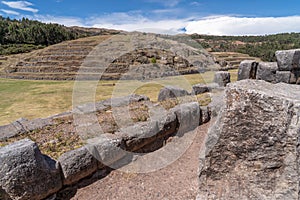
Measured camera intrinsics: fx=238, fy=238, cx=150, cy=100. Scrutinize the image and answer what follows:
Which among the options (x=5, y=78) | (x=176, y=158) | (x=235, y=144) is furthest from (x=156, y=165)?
(x=5, y=78)

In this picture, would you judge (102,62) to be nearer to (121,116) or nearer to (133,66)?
(133,66)

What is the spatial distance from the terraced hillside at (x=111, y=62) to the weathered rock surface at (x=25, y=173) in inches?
1065

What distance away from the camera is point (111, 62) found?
3628 cm

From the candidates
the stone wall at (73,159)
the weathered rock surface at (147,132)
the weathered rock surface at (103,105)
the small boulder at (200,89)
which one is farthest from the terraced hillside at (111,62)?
the stone wall at (73,159)

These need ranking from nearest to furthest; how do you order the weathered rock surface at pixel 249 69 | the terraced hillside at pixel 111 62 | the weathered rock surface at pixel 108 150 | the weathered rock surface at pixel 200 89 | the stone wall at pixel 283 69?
the weathered rock surface at pixel 108 150 < the stone wall at pixel 283 69 < the weathered rock surface at pixel 249 69 < the weathered rock surface at pixel 200 89 < the terraced hillside at pixel 111 62

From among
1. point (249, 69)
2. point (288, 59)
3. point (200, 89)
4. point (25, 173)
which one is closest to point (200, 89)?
point (200, 89)

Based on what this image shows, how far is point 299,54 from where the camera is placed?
8141 millimetres

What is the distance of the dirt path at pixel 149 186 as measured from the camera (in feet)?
15.0

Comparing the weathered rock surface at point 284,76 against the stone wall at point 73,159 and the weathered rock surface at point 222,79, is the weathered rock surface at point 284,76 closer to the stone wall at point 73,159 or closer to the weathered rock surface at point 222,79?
the stone wall at point 73,159

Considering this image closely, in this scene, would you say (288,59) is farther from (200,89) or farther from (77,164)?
(77,164)

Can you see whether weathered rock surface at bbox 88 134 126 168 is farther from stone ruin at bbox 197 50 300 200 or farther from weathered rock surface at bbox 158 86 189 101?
weathered rock surface at bbox 158 86 189 101

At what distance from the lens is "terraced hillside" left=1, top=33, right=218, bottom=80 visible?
108 feet

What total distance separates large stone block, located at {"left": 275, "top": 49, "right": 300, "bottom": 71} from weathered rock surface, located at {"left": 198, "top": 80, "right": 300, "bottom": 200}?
21.1 ft

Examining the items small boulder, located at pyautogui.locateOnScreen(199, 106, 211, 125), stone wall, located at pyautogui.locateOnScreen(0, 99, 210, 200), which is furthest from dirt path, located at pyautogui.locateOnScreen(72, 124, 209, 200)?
small boulder, located at pyautogui.locateOnScreen(199, 106, 211, 125)
